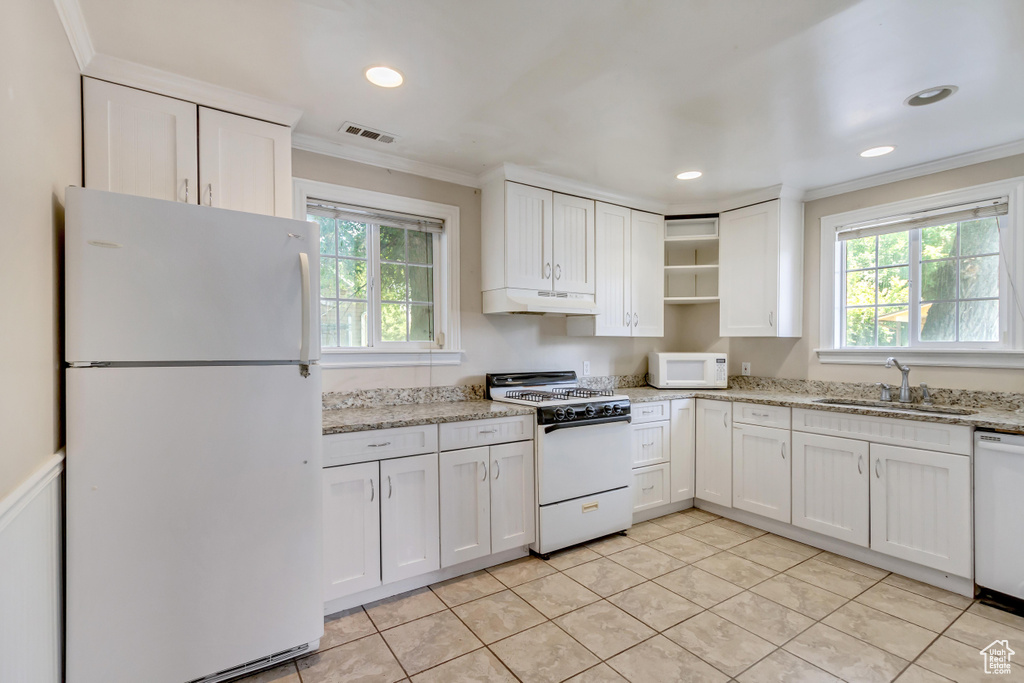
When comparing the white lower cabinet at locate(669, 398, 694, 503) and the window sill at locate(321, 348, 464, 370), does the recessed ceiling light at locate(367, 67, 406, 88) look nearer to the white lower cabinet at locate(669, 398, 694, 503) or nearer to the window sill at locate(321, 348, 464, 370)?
the window sill at locate(321, 348, 464, 370)

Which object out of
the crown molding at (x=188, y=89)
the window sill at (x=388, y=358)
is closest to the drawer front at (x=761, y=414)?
the window sill at (x=388, y=358)

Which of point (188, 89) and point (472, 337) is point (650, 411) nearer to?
point (472, 337)

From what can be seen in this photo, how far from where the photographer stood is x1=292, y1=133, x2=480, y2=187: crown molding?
2.63m

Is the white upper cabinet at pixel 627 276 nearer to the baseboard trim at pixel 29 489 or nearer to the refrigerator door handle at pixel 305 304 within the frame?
the refrigerator door handle at pixel 305 304

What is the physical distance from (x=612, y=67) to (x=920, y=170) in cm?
249

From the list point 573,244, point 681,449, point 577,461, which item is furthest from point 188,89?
point 681,449

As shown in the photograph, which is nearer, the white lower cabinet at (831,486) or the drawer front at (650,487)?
the white lower cabinet at (831,486)

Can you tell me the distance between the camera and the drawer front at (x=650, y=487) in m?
3.38

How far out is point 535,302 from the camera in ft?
10.1

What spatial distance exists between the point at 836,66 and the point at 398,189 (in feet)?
7.53

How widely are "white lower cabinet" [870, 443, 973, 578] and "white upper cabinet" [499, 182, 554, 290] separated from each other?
2.23 meters

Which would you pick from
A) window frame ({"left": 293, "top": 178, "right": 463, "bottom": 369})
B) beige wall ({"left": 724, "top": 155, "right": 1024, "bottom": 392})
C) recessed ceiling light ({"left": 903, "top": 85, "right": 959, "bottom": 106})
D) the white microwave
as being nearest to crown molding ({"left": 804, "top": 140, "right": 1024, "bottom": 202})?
beige wall ({"left": 724, "top": 155, "right": 1024, "bottom": 392})

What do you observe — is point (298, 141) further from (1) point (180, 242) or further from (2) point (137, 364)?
(2) point (137, 364)

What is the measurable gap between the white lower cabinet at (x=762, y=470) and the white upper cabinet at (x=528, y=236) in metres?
1.76
